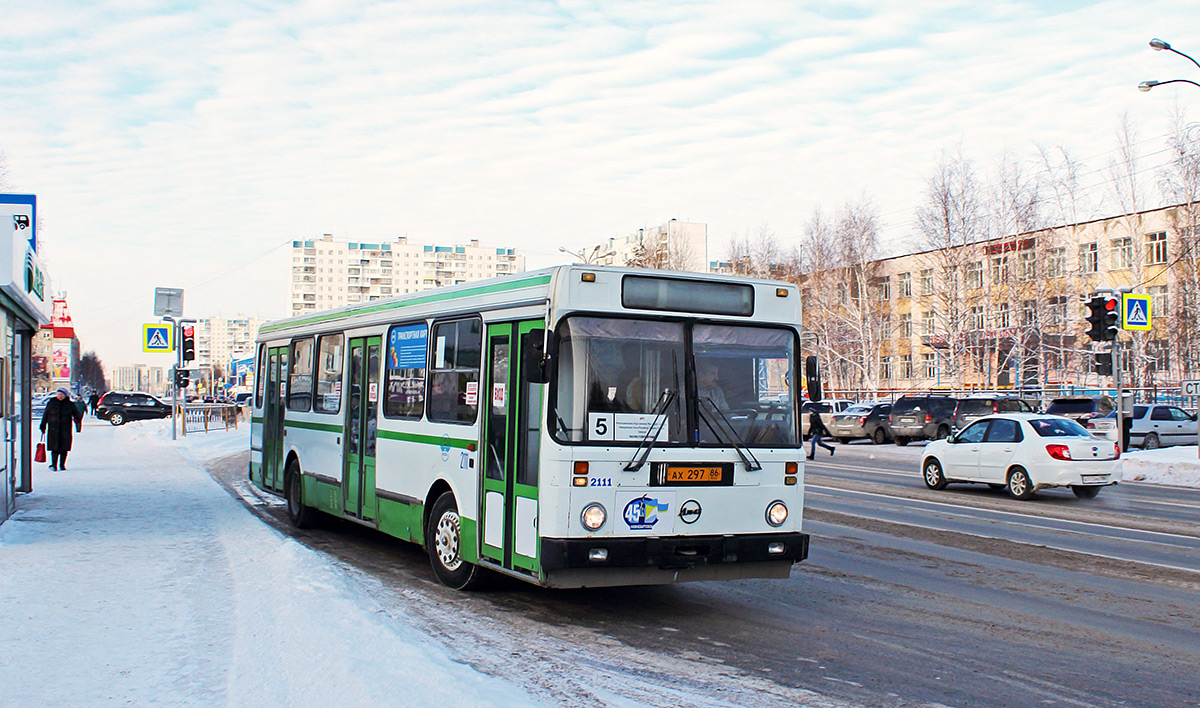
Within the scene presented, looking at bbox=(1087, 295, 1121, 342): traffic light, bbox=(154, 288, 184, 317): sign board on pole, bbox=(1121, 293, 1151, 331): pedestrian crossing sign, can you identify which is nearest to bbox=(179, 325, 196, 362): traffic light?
bbox=(154, 288, 184, 317): sign board on pole

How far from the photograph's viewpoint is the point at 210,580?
9008mm

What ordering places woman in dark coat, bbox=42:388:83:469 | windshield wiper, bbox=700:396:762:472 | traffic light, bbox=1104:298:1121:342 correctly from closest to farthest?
windshield wiper, bbox=700:396:762:472
woman in dark coat, bbox=42:388:83:469
traffic light, bbox=1104:298:1121:342

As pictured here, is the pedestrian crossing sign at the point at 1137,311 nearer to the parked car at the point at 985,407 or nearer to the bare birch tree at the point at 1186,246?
the parked car at the point at 985,407

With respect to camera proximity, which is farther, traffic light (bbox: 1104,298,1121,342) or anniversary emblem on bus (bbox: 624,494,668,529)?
traffic light (bbox: 1104,298,1121,342)

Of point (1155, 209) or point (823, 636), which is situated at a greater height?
point (1155, 209)

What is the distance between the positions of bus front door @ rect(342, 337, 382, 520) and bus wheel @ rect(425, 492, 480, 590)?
5.60ft

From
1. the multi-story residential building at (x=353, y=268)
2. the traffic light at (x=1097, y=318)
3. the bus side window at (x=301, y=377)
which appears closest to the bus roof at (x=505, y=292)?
the bus side window at (x=301, y=377)

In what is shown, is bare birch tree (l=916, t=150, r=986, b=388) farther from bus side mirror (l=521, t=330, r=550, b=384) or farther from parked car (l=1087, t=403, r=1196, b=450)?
bus side mirror (l=521, t=330, r=550, b=384)

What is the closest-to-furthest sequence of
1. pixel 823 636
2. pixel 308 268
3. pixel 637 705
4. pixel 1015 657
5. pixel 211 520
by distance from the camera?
pixel 637 705, pixel 1015 657, pixel 823 636, pixel 211 520, pixel 308 268

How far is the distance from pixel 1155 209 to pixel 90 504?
1956 inches

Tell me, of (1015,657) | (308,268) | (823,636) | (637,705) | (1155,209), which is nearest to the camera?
(637,705)

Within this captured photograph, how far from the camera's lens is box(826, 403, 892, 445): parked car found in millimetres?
37844

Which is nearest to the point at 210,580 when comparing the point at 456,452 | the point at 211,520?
the point at 456,452

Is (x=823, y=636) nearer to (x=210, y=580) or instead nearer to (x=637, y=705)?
(x=637, y=705)
